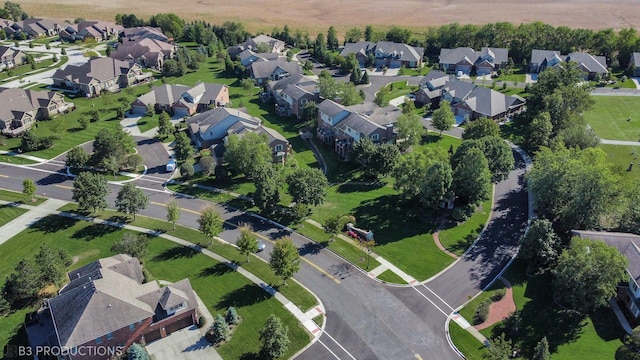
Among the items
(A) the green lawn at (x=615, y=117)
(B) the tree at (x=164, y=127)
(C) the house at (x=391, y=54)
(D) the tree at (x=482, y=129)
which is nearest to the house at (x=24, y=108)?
(B) the tree at (x=164, y=127)

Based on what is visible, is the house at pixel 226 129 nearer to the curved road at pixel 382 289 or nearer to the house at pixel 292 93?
the house at pixel 292 93

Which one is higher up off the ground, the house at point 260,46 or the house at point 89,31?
the house at point 89,31

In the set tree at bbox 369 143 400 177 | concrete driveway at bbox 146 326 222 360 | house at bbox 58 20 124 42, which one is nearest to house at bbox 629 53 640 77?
tree at bbox 369 143 400 177

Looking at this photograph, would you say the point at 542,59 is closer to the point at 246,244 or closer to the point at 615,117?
the point at 615,117

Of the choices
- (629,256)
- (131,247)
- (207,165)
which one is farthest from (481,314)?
(207,165)

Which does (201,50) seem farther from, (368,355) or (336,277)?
(368,355)

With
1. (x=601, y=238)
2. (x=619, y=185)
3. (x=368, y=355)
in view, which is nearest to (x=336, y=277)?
(x=368, y=355)

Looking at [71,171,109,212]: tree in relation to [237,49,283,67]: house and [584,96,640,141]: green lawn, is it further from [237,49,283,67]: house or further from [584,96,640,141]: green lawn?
[584,96,640,141]: green lawn
